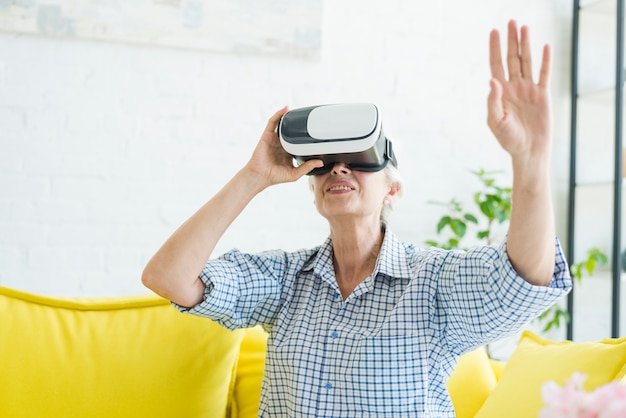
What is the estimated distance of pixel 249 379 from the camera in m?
1.76

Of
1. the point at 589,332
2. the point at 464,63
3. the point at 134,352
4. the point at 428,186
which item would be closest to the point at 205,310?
the point at 134,352

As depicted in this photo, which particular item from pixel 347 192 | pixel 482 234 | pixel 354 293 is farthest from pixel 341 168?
pixel 482 234

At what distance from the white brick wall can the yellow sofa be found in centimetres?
62

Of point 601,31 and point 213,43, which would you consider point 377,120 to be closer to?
point 213,43

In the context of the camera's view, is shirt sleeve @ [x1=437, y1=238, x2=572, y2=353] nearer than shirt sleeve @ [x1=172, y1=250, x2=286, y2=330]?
Yes

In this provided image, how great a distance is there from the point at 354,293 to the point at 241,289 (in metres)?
0.25

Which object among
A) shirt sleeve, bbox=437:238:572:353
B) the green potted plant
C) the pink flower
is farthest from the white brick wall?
the pink flower

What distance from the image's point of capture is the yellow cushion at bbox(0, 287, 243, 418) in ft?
5.26

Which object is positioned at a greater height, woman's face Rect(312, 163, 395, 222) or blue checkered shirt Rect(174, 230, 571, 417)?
woman's face Rect(312, 163, 395, 222)

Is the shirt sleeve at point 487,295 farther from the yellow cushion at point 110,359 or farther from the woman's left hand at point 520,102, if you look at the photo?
the yellow cushion at point 110,359

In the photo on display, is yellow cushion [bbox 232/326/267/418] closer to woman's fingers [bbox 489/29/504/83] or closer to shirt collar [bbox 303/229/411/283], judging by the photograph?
shirt collar [bbox 303/229/411/283]

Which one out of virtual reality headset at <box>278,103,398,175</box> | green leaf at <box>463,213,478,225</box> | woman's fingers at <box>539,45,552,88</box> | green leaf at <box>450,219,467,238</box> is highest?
woman's fingers at <box>539,45,552,88</box>

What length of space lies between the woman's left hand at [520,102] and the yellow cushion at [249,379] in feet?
3.07

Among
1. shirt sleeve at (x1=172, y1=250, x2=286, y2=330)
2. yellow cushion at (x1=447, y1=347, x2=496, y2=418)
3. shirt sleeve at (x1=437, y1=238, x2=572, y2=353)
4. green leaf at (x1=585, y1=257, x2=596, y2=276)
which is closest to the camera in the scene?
shirt sleeve at (x1=437, y1=238, x2=572, y2=353)
